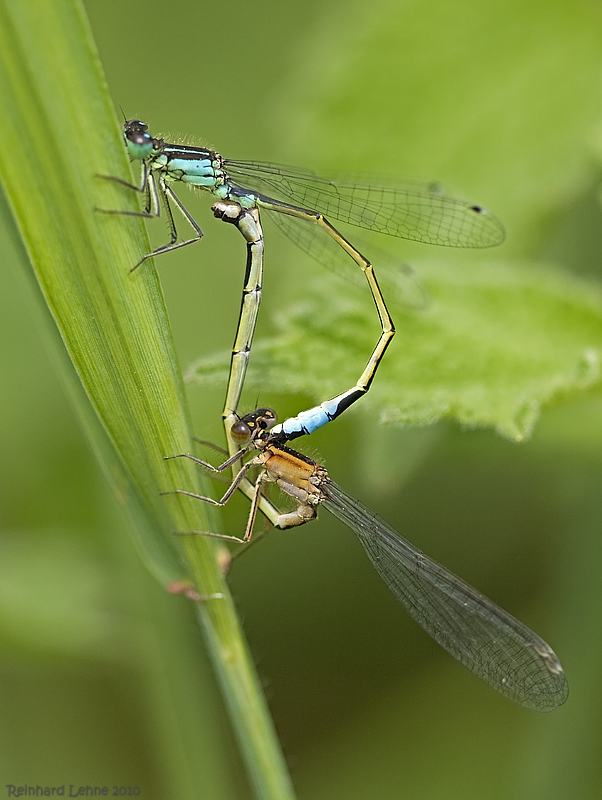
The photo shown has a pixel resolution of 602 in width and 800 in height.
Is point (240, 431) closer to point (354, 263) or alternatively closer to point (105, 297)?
point (354, 263)

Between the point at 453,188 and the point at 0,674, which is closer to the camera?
the point at 0,674

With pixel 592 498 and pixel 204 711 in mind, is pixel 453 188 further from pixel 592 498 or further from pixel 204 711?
pixel 204 711

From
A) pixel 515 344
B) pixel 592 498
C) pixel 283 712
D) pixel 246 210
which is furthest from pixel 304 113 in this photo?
pixel 283 712

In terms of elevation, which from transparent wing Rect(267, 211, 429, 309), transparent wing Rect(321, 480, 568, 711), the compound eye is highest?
transparent wing Rect(267, 211, 429, 309)

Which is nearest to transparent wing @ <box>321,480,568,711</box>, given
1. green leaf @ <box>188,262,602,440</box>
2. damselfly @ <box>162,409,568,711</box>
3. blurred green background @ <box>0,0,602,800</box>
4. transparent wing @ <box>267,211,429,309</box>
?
damselfly @ <box>162,409,568,711</box>

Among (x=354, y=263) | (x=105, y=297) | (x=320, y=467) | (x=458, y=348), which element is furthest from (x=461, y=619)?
(x=105, y=297)

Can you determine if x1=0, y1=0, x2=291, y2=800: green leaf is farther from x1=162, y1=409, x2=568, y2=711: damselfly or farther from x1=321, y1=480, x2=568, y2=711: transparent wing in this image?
x1=321, y1=480, x2=568, y2=711: transparent wing
